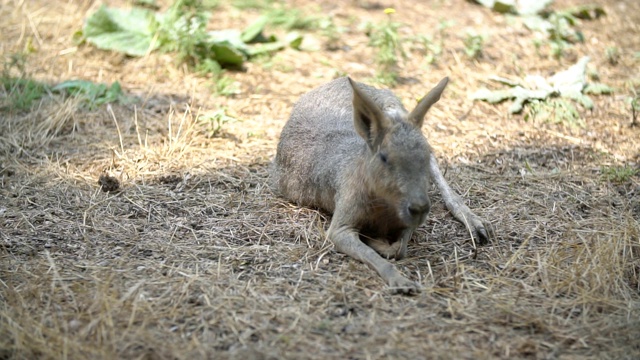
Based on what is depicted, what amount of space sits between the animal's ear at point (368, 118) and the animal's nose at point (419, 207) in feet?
1.65

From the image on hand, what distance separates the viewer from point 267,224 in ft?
16.7

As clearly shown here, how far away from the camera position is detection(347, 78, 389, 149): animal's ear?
442 cm

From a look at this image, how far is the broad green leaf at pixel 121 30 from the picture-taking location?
7.62 m

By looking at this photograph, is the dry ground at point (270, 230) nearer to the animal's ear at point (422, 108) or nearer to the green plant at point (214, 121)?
the green plant at point (214, 121)

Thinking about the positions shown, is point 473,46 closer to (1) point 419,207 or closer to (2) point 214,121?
(2) point 214,121

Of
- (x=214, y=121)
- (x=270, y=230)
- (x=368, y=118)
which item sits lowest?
(x=270, y=230)

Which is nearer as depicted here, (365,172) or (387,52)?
(365,172)

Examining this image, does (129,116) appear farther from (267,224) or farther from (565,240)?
(565,240)

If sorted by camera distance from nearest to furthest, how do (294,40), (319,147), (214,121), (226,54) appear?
1. (319,147)
2. (214,121)
3. (226,54)
4. (294,40)

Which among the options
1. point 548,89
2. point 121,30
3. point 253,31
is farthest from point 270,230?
point 121,30

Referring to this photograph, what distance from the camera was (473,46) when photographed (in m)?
7.95

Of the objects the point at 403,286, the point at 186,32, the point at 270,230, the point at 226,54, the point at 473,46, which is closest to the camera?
the point at 403,286

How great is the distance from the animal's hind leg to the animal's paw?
82 centimetres

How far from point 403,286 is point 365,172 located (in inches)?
32.5
